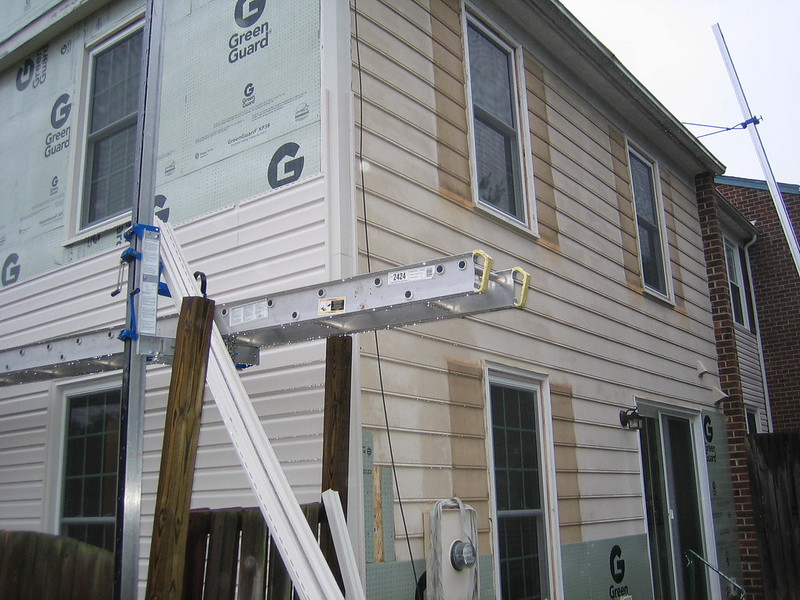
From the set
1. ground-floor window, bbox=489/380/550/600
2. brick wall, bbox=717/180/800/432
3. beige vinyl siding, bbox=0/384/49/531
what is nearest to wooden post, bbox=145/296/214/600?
ground-floor window, bbox=489/380/550/600

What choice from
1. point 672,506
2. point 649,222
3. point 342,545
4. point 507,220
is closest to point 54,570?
point 342,545

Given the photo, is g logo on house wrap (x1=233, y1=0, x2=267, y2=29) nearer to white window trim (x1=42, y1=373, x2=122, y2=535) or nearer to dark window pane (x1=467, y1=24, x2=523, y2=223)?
dark window pane (x1=467, y1=24, x2=523, y2=223)

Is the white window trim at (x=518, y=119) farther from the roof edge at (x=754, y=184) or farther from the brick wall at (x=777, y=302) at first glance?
the brick wall at (x=777, y=302)

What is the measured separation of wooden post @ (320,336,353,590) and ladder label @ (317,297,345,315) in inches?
14.8

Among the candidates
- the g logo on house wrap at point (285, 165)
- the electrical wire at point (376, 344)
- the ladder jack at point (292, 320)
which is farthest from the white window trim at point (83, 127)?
the ladder jack at point (292, 320)

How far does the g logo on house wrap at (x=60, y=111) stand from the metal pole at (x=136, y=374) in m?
4.03

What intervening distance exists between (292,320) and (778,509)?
6277 mm

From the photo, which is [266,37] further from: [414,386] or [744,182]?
[744,182]

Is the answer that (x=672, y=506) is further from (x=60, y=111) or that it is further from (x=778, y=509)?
(x=60, y=111)

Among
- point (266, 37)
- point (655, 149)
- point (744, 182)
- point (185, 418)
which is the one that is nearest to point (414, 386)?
point (185, 418)

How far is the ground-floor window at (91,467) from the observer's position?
660cm

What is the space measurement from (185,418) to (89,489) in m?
3.76

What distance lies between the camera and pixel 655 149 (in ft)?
35.5

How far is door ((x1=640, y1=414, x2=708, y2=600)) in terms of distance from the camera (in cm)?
890
